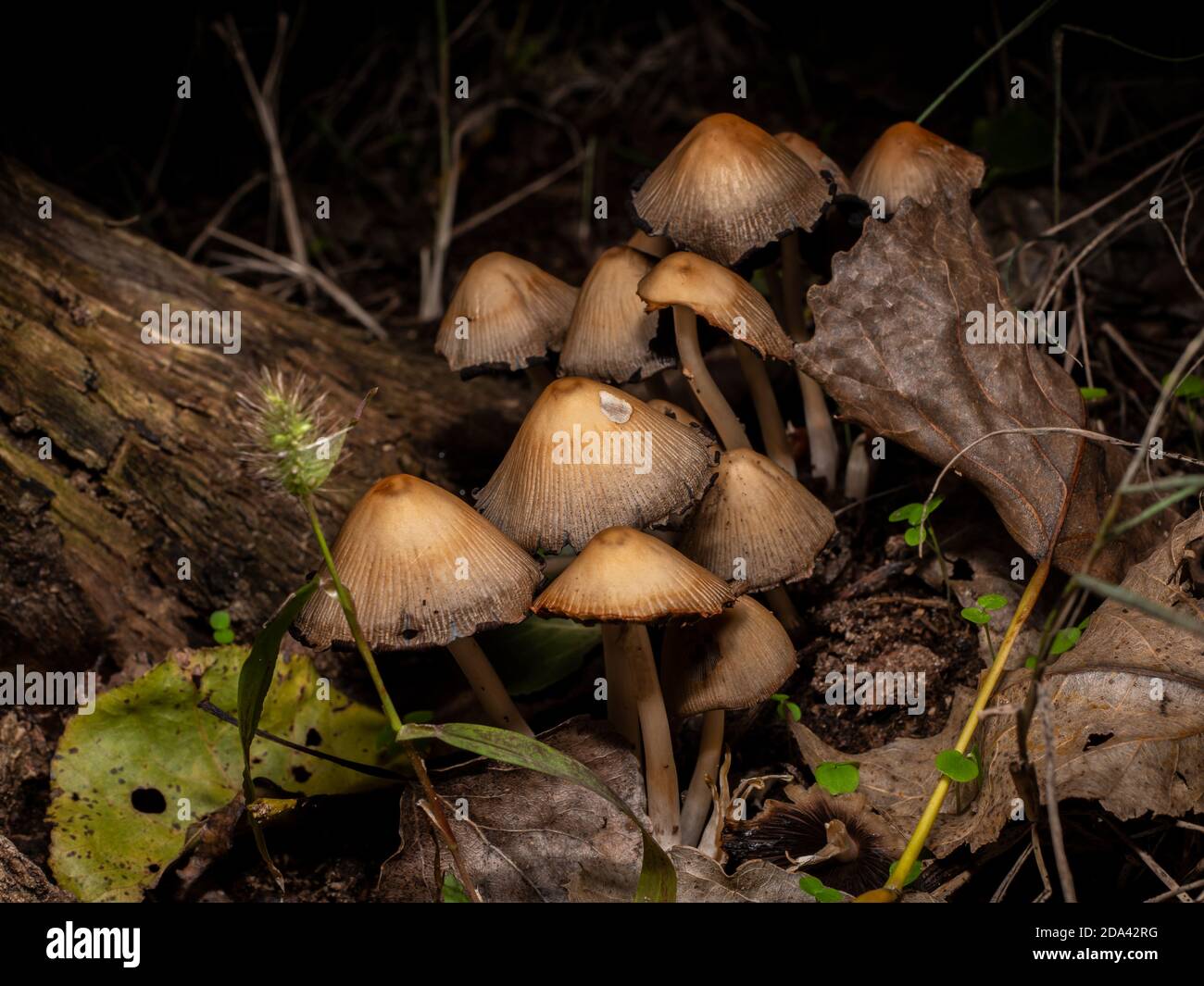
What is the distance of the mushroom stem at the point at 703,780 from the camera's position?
96.9 inches

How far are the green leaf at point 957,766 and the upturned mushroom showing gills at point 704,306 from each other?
0.94 m

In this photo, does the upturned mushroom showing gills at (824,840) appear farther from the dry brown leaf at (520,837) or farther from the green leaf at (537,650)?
the green leaf at (537,650)

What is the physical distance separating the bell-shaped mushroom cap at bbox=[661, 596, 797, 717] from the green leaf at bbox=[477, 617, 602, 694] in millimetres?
429

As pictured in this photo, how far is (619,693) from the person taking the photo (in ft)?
8.21

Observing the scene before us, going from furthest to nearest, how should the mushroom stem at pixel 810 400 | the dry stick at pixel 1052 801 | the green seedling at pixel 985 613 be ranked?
the mushroom stem at pixel 810 400 → the green seedling at pixel 985 613 → the dry stick at pixel 1052 801

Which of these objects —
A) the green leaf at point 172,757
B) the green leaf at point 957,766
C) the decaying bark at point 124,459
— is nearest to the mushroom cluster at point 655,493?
the green leaf at point 957,766

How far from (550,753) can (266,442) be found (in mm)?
704

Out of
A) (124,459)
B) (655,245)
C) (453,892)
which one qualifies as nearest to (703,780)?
(453,892)

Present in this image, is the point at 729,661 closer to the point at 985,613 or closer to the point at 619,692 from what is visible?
the point at 619,692

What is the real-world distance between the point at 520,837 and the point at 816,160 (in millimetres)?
1784

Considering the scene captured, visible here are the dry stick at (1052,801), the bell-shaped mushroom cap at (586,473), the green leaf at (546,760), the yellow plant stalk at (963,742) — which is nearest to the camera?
the dry stick at (1052,801)

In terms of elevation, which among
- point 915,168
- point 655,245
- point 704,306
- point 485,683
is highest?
point 915,168

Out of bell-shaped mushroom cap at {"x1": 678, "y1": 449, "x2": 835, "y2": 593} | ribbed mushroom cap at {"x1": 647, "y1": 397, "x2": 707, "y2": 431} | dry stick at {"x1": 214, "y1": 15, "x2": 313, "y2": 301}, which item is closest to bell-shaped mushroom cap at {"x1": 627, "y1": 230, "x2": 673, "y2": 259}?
ribbed mushroom cap at {"x1": 647, "y1": 397, "x2": 707, "y2": 431}

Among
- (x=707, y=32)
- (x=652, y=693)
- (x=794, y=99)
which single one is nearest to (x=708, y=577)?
(x=652, y=693)
